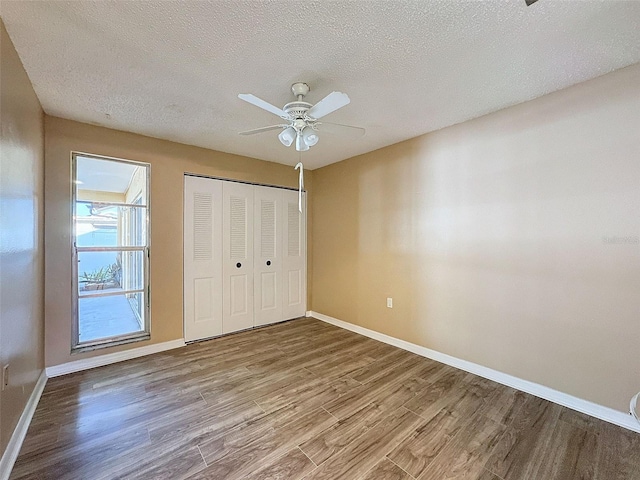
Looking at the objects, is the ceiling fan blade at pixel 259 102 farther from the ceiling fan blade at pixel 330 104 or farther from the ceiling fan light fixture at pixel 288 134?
the ceiling fan blade at pixel 330 104

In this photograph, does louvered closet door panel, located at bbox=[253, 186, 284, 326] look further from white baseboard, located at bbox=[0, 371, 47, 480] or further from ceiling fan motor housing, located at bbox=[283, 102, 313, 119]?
white baseboard, located at bbox=[0, 371, 47, 480]

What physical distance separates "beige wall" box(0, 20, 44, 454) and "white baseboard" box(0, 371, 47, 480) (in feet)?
0.17

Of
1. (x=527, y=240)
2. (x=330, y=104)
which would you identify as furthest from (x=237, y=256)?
(x=527, y=240)

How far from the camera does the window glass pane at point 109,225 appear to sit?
2.75 meters

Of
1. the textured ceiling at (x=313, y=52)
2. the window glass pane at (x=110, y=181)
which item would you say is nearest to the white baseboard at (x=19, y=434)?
the window glass pane at (x=110, y=181)

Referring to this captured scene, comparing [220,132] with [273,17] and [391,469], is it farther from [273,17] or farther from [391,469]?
[391,469]

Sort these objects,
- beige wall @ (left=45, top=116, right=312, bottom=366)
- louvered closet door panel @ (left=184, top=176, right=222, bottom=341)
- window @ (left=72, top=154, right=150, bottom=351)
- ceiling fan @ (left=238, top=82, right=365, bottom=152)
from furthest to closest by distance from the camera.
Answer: louvered closet door panel @ (left=184, top=176, right=222, bottom=341), window @ (left=72, top=154, right=150, bottom=351), beige wall @ (left=45, top=116, right=312, bottom=366), ceiling fan @ (left=238, top=82, right=365, bottom=152)

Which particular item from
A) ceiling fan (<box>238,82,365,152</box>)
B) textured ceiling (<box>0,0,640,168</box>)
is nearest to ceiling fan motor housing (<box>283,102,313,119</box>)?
ceiling fan (<box>238,82,365,152</box>)

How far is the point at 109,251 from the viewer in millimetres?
2904

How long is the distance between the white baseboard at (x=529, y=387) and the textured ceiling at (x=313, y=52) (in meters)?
2.44

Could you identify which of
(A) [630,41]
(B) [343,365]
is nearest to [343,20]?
(A) [630,41]

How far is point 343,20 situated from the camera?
4.82 feet

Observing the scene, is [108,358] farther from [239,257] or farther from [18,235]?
[239,257]

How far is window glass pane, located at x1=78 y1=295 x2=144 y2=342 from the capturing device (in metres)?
2.81
